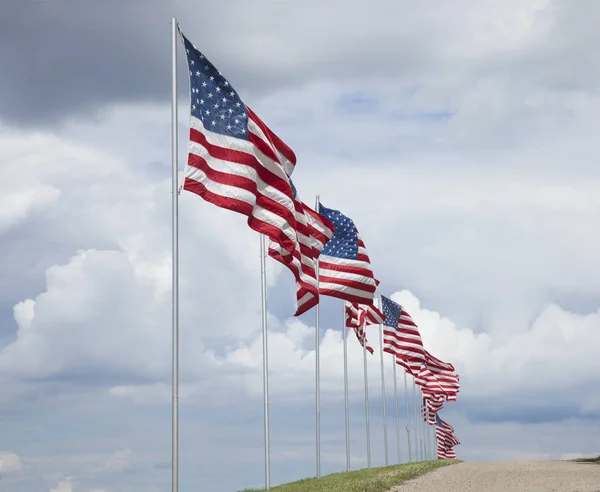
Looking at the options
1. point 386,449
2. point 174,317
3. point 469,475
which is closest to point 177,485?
point 174,317

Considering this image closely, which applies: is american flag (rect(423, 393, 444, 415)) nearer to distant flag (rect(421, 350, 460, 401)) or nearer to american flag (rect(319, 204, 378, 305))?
distant flag (rect(421, 350, 460, 401))

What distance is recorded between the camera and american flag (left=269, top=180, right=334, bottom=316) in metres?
26.5

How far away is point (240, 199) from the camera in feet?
68.5

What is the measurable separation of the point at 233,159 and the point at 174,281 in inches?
127

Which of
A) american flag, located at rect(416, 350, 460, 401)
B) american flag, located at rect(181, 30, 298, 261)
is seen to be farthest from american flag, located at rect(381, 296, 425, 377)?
american flag, located at rect(181, 30, 298, 261)

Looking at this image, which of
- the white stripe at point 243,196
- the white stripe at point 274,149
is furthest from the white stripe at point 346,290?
the white stripe at point 243,196

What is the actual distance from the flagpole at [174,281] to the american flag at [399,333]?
30.4m

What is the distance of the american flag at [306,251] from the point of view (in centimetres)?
2652

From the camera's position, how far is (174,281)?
19.9m

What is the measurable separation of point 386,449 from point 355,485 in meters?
36.9

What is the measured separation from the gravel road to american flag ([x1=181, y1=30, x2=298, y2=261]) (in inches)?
469

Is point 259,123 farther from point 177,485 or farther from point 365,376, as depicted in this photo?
point 365,376

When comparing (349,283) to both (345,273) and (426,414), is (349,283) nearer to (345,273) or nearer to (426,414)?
(345,273)

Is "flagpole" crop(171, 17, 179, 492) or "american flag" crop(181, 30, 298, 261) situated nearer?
"flagpole" crop(171, 17, 179, 492)
